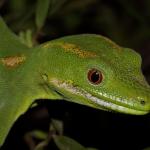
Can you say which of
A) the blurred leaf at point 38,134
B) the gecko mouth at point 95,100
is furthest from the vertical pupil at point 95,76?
→ the blurred leaf at point 38,134

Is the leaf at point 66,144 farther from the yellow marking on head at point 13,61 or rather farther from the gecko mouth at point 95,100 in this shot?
the yellow marking on head at point 13,61

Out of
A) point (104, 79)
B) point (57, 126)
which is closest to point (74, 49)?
point (104, 79)

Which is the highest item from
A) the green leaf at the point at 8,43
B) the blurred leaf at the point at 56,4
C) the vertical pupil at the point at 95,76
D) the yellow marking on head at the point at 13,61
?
the vertical pupil at the point at 95,76

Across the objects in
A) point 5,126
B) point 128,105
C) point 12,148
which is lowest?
point 12,148

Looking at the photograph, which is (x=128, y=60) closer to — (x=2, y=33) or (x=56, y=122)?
(x=56, y=122)

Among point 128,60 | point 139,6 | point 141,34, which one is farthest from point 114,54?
point 139,6

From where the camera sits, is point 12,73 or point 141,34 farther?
point 141,34
